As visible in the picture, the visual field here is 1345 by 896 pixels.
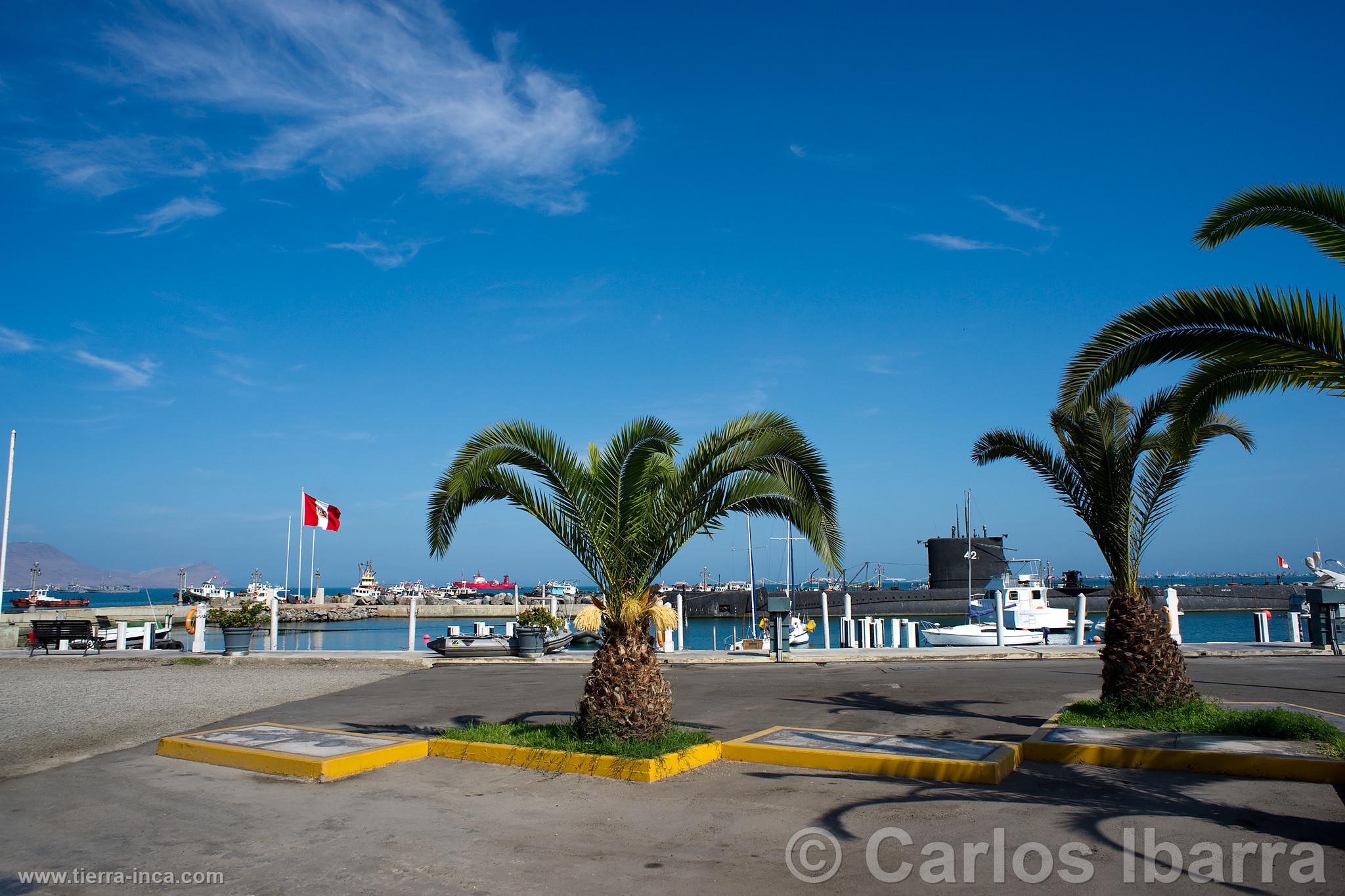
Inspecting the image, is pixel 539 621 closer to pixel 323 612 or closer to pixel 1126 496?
pixel 1126 496

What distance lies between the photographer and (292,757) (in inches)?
329

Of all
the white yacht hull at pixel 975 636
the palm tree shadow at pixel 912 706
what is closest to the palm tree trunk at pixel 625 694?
the palm tree shadow at pixel 912 706

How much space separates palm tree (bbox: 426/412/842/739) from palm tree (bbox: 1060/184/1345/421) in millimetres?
2861

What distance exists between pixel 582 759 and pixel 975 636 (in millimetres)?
30593

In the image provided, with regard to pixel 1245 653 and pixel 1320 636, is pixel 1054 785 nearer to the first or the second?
pixel 1245 653

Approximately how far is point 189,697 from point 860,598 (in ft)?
214

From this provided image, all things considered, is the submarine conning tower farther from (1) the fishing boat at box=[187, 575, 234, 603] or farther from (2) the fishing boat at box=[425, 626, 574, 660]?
(1) the fishing boat at box=[187, 575, 234, 603]

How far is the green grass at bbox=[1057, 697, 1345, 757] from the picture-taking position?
8398 millimetres

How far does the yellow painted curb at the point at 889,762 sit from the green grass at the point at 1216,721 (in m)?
1.84

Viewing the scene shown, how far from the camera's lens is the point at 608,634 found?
880 centimetres

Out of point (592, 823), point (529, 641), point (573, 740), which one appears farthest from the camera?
point (529, 641)

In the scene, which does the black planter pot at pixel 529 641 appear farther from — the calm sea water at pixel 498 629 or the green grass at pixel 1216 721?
the calm sea water at pixel 498 629

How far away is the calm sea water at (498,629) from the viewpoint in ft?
161

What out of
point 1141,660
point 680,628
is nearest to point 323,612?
point 680,628
